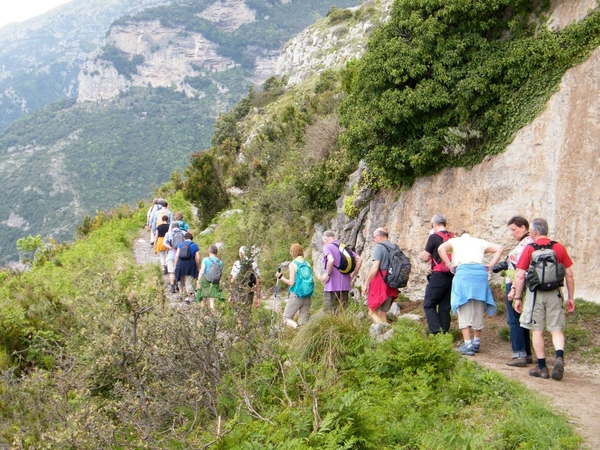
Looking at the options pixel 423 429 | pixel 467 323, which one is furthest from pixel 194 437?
pixel 467 323

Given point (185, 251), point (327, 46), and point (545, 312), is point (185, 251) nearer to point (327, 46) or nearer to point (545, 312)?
point (545, 312)

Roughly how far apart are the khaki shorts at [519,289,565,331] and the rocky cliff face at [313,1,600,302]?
2184mm

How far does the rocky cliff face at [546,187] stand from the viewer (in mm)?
7680

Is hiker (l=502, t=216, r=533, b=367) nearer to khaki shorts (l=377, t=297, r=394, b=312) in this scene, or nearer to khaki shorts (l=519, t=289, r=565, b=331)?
khaki shorts (l=519, t=289, r=565, b=331)

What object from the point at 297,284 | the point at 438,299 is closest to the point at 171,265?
the point at 297,284

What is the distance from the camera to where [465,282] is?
650 cm

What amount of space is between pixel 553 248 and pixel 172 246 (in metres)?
7.71

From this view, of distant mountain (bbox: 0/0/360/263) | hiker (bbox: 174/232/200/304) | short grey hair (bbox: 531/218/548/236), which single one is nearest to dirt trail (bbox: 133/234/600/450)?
short grey hair (bbox: 531/218/548/236)

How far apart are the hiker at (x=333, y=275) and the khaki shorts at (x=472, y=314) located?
1747 millimetres

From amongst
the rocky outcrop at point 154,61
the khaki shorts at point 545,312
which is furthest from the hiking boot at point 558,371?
the rocky outcrop at point 154,61

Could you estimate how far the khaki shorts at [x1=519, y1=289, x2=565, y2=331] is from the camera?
562 centimetres

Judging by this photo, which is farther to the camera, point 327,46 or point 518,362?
point 327,46

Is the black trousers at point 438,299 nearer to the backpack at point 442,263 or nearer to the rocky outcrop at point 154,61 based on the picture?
the backpack at point 442,263

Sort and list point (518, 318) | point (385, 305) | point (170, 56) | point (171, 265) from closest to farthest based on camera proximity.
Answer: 1. point (518, 318)
2. point (385, 305)
3. point (171, 265)
4. point (170, 56)
